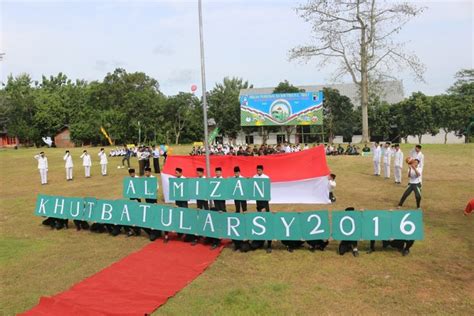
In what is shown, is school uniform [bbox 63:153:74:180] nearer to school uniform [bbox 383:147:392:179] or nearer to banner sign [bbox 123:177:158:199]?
banner sign [bbox 123:177:158:199]

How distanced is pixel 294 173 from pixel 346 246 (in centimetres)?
620

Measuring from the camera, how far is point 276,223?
9.78 meters

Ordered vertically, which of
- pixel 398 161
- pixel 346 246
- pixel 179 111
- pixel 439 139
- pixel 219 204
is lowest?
pixel 346 246

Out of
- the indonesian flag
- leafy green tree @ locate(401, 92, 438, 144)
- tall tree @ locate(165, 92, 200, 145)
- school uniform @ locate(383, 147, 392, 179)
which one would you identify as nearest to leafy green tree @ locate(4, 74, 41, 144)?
tall tree @ locate(165, 92, 200, 145)

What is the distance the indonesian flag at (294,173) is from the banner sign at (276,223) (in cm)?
387

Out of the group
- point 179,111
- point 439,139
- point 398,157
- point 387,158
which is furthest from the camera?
point 179,111

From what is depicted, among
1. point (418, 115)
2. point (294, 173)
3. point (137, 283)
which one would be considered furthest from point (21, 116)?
point (137, 283)

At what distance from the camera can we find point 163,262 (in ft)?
31.3

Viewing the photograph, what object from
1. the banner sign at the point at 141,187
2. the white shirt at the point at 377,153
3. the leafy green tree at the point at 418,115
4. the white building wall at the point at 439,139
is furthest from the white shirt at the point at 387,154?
the white building wall at the point at 439,139

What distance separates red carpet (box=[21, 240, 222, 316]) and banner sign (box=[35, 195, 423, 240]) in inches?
24.8

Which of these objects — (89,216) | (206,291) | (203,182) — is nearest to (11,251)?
(89,216)

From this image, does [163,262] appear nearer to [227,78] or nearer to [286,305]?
[286,305]

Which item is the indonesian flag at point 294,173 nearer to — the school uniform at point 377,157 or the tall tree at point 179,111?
the school uniform at point 377,157

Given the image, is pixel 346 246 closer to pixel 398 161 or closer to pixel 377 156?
pixel 398 161
